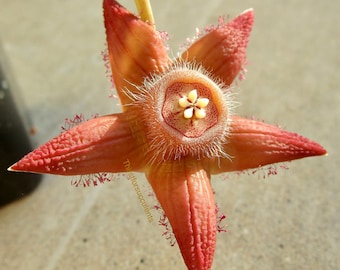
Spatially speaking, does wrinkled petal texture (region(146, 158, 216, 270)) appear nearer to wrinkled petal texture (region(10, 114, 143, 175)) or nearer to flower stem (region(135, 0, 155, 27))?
wrinkled petal texture (region(10, 114, 143, 175))

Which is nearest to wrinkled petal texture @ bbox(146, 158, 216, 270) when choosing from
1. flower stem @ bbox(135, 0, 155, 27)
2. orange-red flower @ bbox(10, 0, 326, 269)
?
orange-red flower @ bbox(10, 0, 326, 269)

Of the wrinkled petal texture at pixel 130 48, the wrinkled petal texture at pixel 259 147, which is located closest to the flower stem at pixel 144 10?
the wrinkled petal texture at pixel 130 48

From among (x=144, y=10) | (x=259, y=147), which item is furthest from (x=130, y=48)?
(x=259, y=147)

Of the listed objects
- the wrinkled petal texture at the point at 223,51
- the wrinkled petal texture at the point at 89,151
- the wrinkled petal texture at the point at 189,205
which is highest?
the wrinkled petal texture at the point at 223,51

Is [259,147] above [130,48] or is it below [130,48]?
below

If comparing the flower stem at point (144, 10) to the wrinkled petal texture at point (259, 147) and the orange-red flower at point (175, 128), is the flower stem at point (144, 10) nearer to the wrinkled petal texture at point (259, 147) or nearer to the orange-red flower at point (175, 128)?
the orange-red flower at point (175, 128)

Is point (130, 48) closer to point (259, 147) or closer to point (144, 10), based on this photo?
point (144, 10)

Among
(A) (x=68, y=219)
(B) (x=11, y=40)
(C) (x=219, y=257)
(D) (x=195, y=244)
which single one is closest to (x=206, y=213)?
(D) (x=195, y=244)

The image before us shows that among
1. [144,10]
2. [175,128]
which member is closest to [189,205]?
[175,128]
